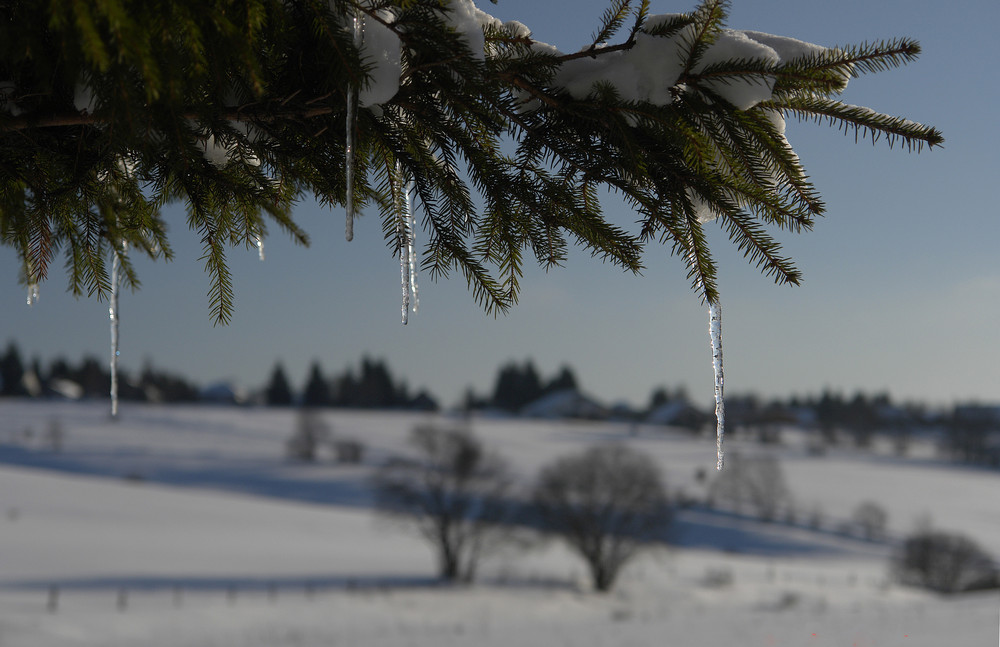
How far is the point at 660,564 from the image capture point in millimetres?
35312

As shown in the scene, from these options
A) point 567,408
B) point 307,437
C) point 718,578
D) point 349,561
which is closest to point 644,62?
point 718,578

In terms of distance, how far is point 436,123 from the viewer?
4.82 ft

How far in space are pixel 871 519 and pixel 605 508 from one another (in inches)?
756

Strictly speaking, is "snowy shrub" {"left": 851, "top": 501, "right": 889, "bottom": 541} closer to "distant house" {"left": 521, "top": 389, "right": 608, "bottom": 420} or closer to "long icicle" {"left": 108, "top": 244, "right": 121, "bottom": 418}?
"distant house" {"left": 521, "top": 389, "right": 608, "bottom": 420}

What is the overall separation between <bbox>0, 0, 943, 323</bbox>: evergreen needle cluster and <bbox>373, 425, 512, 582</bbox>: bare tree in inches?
1353

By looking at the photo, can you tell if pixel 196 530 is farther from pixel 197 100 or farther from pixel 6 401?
pixel 6 401

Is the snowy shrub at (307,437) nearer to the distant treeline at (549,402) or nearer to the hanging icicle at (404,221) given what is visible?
the distant treeline at (549,402)

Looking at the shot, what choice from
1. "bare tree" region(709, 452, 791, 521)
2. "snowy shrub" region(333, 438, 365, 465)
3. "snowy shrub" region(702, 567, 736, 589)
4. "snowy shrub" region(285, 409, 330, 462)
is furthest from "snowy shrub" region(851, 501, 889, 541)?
"snowy shrub" region(285, 409, 330, 462)

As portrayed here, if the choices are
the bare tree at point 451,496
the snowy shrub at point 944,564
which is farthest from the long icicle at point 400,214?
the snowy shrub at point 944,564

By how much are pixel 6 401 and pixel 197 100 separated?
78.6 meters

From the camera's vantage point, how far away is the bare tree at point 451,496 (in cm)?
3478

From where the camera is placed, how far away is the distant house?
77.1 metres

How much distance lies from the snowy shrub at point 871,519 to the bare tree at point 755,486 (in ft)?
14.5

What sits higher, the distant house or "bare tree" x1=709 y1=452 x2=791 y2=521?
the distant house
